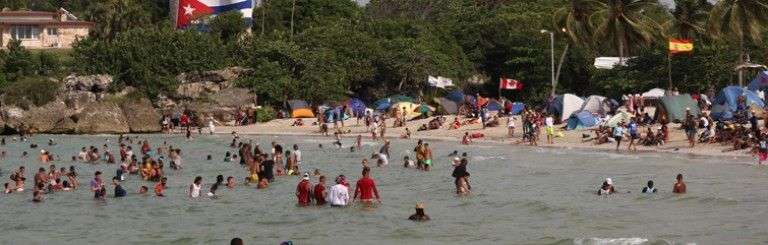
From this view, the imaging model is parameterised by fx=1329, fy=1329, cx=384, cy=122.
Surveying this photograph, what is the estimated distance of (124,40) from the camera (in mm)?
70125

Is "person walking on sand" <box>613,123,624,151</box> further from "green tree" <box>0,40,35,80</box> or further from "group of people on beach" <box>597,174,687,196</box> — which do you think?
"green tree" <box>0,40,35,80</box>

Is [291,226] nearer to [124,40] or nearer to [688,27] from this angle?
[688,27]

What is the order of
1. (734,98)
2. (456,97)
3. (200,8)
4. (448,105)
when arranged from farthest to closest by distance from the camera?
(200,8) < (456,97) < (448,105) < (734,98)

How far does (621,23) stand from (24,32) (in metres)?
54.9

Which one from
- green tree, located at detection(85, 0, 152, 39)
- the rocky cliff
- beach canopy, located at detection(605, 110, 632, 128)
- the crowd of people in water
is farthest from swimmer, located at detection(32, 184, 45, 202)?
green tree, located at detection(85, 0, 152, 39)

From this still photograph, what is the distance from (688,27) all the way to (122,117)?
2704 centimetres

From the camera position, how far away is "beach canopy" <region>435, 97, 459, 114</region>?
6206cm

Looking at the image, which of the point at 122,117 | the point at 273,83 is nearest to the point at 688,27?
the point at 273,83

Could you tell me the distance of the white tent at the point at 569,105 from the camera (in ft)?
177

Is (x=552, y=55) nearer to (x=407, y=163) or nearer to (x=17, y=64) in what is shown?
(x=407, y=163)

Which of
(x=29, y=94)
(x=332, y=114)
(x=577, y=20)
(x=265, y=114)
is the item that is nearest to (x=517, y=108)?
(x=577, y=20)

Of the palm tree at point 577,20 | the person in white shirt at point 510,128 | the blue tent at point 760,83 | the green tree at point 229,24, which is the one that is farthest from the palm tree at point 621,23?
the green tree at point 229,24

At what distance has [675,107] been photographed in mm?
49094

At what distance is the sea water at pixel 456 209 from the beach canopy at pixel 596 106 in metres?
10.5
